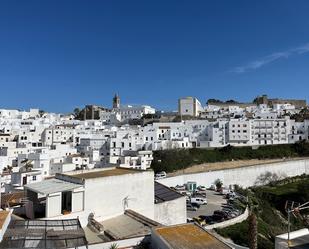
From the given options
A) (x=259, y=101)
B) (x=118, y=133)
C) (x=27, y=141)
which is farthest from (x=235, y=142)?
(x=259, y=101)

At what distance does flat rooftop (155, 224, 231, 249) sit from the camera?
32.7ft

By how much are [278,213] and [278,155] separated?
79.2ft

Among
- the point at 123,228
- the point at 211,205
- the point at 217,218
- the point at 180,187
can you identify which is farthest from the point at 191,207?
the point at 123,228

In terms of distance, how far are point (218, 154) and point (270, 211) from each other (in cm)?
2080

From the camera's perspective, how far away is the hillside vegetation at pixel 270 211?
870 inches

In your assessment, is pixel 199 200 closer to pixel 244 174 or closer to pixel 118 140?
pixel 244 174

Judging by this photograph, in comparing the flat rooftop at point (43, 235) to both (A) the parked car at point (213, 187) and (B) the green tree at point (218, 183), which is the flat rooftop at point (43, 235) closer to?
(A) the parked car at point (213, 187)

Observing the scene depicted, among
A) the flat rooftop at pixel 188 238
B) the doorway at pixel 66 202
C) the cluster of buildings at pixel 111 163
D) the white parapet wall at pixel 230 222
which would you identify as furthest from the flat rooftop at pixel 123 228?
the white parapet wall at pixel 230 222

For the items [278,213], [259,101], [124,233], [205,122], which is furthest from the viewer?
[259,101]

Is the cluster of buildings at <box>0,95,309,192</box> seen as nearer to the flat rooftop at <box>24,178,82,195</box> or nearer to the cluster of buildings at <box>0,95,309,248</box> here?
the cluster of buildings at <box>0,95,309,248</box>

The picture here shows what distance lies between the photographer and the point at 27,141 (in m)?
52.1

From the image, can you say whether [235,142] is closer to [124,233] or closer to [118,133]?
[118,133]

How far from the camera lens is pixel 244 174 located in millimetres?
46406

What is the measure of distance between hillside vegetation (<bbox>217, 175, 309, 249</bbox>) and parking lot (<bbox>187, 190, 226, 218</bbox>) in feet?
10.2
